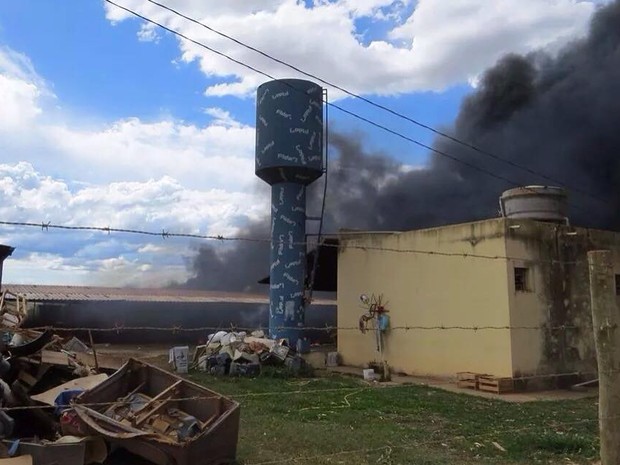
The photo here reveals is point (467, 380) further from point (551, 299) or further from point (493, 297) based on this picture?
point (551, 299)

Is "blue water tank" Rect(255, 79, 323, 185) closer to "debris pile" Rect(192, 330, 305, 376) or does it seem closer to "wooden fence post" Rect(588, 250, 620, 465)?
"debris pile" Rect(192, 330, 305, 376)

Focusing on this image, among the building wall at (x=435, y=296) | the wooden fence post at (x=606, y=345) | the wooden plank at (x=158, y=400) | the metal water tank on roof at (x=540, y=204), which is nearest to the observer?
the wooden fence post at (x=606, y=345)

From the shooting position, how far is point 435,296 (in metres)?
14.7

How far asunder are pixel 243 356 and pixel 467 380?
17.9ft

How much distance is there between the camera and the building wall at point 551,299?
42.7 feet

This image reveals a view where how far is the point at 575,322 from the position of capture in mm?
14047

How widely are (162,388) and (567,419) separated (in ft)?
19.9

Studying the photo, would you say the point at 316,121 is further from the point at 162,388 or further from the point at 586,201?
the point at 586,201

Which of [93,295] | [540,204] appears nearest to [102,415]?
[540,204]

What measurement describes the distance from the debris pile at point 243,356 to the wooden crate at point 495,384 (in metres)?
4.53

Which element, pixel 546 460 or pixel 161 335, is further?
pixel 161 335

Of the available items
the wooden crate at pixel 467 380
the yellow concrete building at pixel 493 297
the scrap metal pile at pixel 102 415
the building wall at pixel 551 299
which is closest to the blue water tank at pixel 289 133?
the yellow concrete building at pixel 493 297

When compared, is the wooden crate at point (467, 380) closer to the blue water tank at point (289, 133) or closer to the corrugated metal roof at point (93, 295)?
the blue water tank at point (289, 133)

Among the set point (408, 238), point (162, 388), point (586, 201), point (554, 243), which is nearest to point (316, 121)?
point (408, 238)
